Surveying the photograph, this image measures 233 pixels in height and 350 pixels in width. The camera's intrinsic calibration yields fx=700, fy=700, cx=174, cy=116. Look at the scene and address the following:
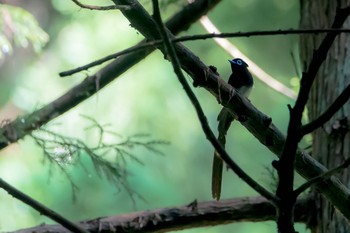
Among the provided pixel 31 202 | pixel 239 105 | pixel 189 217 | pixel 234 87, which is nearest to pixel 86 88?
pixel 189 217

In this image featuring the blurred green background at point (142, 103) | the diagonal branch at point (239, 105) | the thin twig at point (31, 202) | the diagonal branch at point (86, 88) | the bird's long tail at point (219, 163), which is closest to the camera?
the thin twig at point (31, 202)

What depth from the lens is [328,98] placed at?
2.37m

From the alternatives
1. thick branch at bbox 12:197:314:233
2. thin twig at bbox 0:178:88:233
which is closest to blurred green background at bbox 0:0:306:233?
thick branch at bbox 12:197:314:233

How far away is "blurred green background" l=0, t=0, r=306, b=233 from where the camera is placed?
4.13 metres

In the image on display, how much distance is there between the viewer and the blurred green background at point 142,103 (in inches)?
163

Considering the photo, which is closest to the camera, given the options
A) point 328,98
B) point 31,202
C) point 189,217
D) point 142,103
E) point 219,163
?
point 31,202

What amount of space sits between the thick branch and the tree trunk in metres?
0.19

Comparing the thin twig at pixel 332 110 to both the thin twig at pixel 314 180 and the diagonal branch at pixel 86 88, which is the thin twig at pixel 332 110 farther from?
the diagonal branch at pixel 86 88

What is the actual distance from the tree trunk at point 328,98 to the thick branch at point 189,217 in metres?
0.19

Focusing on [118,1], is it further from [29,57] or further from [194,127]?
[29,57]

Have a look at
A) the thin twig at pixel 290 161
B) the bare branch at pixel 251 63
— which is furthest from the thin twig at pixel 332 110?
the bare branch at pixel 251 63

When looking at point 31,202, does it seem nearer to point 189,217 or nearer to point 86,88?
point 189,217

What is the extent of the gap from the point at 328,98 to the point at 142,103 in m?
2.13

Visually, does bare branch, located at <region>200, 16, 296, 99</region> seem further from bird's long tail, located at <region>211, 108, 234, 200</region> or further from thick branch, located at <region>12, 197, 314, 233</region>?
bird's long tail, located at <region>211, 108, 234, 200</region>
